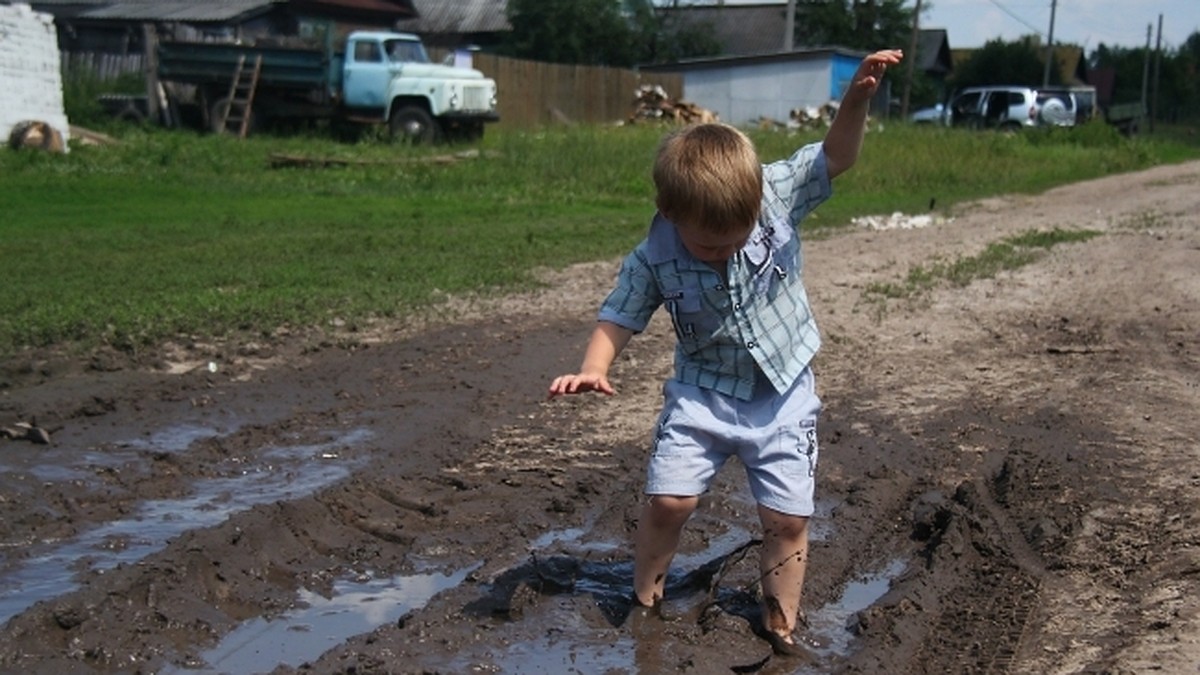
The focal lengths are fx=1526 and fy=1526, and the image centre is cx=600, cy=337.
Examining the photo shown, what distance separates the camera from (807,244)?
1352cm

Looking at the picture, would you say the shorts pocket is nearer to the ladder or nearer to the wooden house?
the ladder

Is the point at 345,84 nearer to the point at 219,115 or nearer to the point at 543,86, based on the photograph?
the point at 219,115

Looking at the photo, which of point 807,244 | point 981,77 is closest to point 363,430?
point 807,244

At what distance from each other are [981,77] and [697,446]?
64426mm

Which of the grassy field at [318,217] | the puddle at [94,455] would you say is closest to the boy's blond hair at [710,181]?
the puddle at [94,455]

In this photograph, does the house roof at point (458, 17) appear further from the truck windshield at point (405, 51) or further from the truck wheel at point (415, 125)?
the truck wheel at point (415, 125)

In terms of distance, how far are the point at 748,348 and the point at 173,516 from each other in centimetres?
241

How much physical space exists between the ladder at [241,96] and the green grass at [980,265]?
1577cm

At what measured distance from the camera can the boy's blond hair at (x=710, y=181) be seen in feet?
12.7

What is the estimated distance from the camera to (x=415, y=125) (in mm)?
25516

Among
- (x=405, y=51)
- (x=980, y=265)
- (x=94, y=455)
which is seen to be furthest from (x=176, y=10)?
(x=94, y=455)

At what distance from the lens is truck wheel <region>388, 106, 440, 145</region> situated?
25.3m

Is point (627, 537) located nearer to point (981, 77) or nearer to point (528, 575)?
point (528, 575)

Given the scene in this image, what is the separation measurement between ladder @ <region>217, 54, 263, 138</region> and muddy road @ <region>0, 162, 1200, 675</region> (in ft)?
57.6
